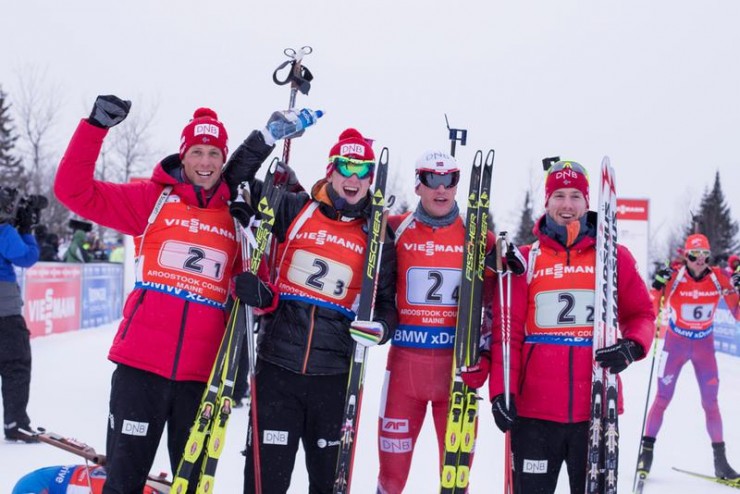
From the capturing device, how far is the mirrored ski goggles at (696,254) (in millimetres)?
7395

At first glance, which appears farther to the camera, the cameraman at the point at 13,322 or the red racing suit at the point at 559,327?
the cameraman at the point at 13,322

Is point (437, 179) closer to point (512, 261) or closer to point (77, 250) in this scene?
point (512, 261)

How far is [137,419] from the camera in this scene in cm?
334

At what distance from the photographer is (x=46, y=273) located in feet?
42.3

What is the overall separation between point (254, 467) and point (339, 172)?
161 cm

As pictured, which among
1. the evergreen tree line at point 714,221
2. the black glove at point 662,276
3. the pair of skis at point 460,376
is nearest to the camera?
the pair of skis at point 460,376

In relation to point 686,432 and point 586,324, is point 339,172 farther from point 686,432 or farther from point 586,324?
point 686,432

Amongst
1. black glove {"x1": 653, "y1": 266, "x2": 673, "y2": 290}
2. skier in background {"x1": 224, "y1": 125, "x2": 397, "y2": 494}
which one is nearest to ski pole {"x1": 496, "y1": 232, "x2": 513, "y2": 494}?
skier in background {"x1": 224, "y1": 125, "x2": 397, "y2": 494}

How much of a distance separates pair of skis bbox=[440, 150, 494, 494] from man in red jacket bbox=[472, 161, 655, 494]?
0.13 m

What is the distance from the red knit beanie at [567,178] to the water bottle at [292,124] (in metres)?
1.37

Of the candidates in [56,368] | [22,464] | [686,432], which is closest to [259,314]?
[22,464]

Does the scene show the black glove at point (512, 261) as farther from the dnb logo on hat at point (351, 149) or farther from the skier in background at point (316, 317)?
the dnb logo on hat at point (351, 149)

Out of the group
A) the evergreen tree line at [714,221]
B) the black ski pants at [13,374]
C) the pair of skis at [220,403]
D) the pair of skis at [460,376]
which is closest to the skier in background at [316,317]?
the pair of skis at [220,403]

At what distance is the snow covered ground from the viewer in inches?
219
